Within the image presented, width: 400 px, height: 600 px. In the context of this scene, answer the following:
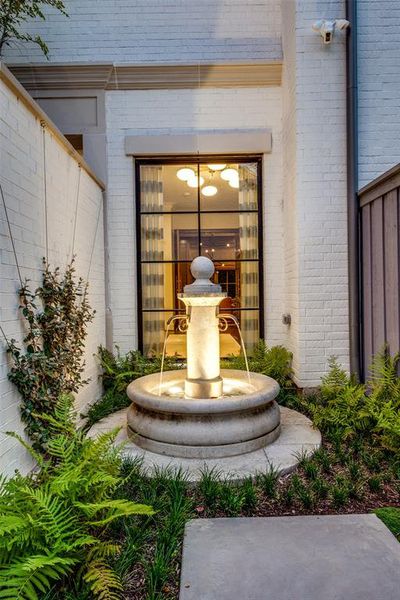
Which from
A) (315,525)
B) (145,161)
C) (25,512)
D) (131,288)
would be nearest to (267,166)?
(145,161)

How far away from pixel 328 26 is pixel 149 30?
90.6 inches

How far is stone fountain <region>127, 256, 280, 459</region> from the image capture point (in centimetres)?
294

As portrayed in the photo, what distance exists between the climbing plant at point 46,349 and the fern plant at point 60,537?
671mm

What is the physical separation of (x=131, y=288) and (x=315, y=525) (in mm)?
3709

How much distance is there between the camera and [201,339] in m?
3.42

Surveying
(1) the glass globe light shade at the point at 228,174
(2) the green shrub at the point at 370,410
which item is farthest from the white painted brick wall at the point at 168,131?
(2) the green shrub at the point at 370,410

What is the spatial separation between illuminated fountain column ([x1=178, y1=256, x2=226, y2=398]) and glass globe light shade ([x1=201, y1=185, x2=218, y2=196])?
85.4 inches

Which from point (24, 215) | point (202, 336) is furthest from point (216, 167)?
point (24, 215)

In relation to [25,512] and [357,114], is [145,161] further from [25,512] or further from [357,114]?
[25,512]

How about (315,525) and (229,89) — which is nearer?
(315,525)

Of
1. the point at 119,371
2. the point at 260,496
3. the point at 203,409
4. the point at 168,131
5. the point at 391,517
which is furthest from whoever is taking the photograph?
the point at 168,131

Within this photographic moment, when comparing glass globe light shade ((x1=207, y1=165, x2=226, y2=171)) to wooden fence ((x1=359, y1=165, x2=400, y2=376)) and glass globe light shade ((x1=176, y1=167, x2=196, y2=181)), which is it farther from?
wooden fence ((x1=359, y1=165, x2=400, y2=376))

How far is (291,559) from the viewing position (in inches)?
73.5

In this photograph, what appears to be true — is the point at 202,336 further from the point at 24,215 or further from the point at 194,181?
the point at 194,181
